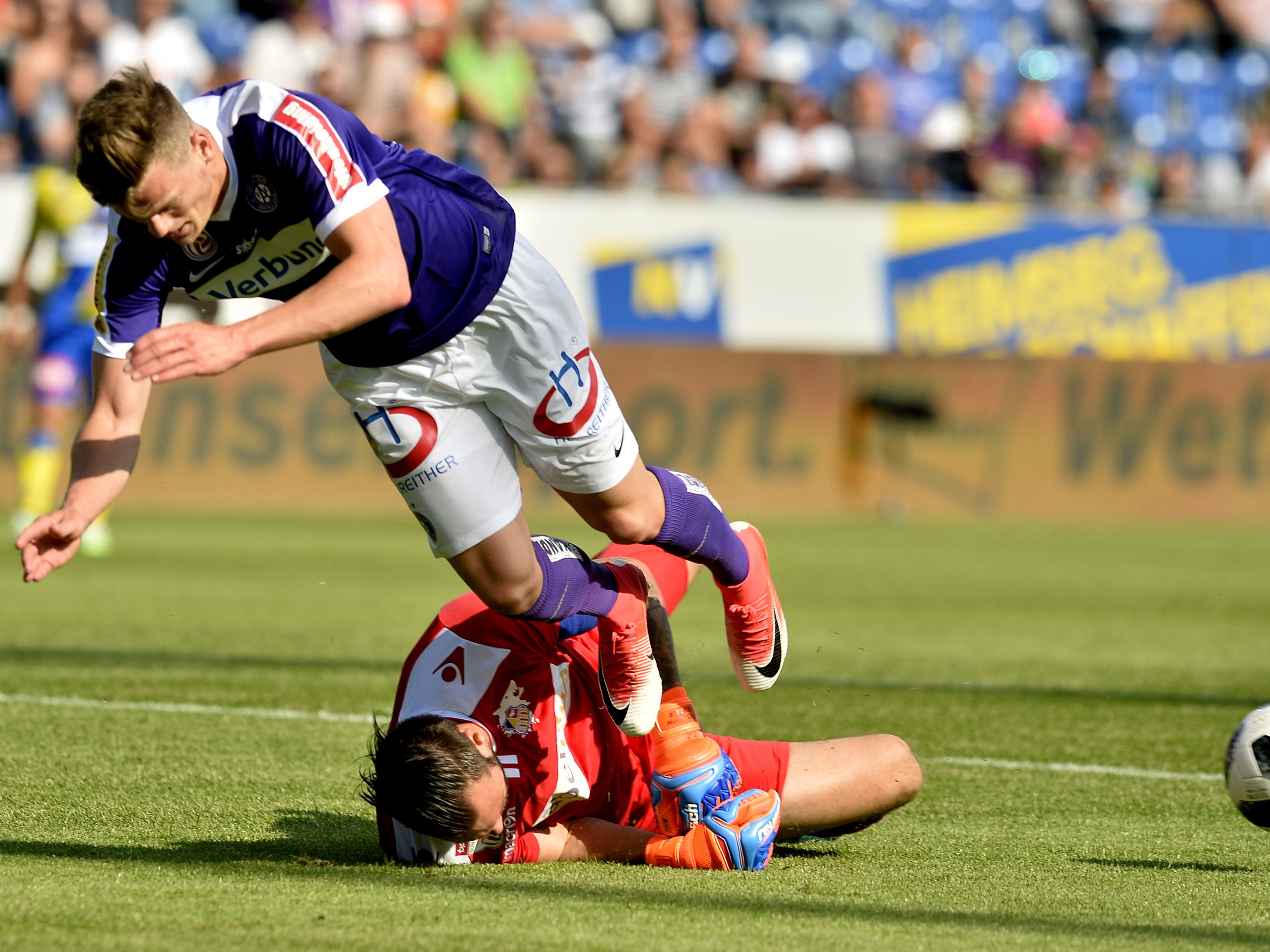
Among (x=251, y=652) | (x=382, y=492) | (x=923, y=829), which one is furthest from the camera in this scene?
(x=382, y=492)

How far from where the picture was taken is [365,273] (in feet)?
12.7

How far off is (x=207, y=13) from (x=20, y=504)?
7321 millimetres

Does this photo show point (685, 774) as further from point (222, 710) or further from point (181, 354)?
point (222, 710)

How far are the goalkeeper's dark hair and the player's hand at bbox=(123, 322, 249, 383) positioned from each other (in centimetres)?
98

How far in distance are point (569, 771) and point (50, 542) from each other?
138cm

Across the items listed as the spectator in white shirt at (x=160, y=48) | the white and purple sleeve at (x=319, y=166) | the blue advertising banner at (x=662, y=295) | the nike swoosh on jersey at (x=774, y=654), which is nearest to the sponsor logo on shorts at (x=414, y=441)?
the white and purple sleeve at (x=319, y=166)

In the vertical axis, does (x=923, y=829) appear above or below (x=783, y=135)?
below

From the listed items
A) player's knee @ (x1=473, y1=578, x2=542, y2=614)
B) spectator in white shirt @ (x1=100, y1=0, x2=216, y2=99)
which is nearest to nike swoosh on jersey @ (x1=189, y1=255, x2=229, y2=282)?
player's knee @ (x1=473, y1=578, x2=542, y2=614)

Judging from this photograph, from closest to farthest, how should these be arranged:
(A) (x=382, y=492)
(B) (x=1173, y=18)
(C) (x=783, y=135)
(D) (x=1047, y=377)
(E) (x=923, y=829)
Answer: (E) (x=923, y=829)
(A) (x=382, y=492)
(D) (x=1047, y=377)
(C) (x=783, y=135)
(B) (x=1173, y=18)

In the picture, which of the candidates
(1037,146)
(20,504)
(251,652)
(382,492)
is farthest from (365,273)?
(1037,146)

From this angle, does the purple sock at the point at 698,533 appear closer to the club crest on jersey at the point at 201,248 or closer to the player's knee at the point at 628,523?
the player's knee at the point at 628,523

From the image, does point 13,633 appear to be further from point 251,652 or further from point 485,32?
point 485,32

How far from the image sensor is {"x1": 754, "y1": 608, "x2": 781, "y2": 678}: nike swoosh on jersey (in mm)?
5094

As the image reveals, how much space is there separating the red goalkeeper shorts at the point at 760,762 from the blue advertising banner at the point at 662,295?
541 inches
